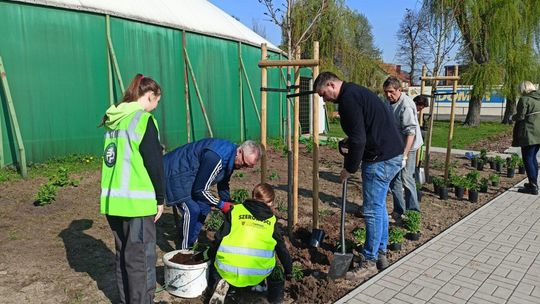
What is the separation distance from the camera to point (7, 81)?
7949 millimetres

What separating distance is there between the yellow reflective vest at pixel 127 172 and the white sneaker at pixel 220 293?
873mm

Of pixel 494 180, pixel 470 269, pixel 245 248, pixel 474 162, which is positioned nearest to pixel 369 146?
pixel 245 248

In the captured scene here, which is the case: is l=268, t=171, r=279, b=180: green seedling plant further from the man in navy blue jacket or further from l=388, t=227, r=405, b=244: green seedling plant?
the man in navy blue jacket

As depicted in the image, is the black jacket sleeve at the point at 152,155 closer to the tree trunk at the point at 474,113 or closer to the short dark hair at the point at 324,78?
the short dark hair at the point at 324,78

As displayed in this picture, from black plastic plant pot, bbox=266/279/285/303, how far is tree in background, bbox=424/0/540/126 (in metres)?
19.1

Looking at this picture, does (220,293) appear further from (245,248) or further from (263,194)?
(263,194)

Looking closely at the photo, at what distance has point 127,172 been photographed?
3.01 m

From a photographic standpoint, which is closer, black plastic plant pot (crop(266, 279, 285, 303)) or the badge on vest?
the badge on vest

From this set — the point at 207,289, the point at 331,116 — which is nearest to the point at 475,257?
the point at 207,289

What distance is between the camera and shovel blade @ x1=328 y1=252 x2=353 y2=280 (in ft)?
13.6

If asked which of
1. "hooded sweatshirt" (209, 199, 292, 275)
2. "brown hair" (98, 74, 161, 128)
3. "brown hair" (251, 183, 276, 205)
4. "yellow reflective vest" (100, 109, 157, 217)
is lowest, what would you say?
"hooded sweatshirt" (209, 199, 292, 275)

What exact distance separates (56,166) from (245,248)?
6.35 metres

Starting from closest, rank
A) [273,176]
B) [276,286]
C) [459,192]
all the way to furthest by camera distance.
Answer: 1. [276,286]
2. [459,192]
3. [273,176]

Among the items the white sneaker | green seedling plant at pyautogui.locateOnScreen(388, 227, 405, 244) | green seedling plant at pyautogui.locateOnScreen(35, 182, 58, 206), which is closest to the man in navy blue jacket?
the white sneaker
